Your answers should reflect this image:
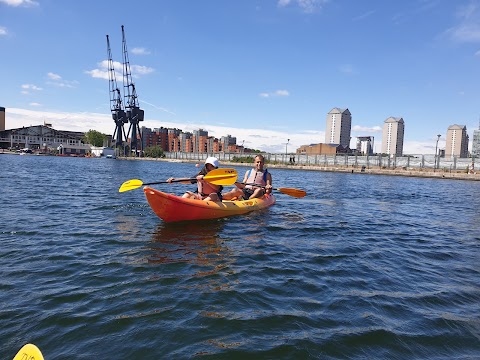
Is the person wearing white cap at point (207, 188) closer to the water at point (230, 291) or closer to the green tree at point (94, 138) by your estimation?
the water at point (230, 291)

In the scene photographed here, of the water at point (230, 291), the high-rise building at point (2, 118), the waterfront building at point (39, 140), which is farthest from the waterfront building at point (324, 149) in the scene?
the high-rise building at point (2, 118)

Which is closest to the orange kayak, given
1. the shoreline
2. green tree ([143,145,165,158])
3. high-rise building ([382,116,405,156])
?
the shoreline

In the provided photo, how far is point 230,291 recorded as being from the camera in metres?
4.52

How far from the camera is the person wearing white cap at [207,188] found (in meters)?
9.05

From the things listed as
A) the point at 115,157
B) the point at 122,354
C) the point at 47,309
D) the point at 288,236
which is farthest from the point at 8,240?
the point at 115,157

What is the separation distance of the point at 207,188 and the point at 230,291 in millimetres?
5194

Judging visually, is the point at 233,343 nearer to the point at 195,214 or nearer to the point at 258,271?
the point at 258,271

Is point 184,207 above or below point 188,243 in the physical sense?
above

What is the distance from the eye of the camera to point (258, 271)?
17.6ft

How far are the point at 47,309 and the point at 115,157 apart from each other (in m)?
110

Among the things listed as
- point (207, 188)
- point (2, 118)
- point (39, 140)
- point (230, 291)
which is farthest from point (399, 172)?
point (2, 118)

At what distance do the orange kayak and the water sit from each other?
11.9 inches

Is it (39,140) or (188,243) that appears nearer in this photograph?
(188,243)

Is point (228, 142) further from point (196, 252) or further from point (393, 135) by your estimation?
point (196, 252)
